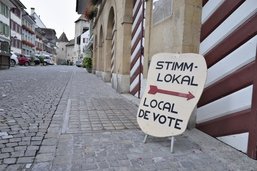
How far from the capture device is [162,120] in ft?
12.1

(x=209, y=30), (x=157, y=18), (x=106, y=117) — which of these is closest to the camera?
(x=209, y=30)

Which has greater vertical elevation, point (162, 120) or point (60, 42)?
point (60, 42)

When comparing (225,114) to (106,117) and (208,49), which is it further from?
(106,117)

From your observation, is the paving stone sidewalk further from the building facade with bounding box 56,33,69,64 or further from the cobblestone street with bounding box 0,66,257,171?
the building facade with bounding box 56,33,69,64

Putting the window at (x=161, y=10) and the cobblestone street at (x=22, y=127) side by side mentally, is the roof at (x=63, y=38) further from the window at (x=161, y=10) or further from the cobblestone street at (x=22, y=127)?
the window at (x=161, y=10)

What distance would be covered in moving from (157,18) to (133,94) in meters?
3.46

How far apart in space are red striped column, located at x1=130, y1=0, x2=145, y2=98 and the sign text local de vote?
13.5 feet

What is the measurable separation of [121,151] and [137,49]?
5650 millimetres

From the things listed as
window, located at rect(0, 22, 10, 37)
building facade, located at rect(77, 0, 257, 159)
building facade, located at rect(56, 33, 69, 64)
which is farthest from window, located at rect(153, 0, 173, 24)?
building facade, located at rect(56, 33, 69, 64)

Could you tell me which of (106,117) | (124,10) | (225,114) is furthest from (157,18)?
(124,10)

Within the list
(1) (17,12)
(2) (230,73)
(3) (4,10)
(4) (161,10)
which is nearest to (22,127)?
(2) (230,73)

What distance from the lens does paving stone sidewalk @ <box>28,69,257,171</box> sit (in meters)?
3.01

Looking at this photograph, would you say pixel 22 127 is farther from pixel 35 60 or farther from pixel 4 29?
pixel 35 60

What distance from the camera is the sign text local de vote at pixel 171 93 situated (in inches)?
138
